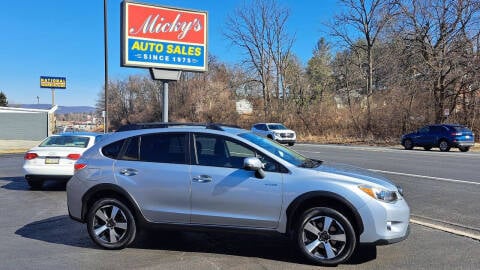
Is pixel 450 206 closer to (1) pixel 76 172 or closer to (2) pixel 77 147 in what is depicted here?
(1) pixel 76 172

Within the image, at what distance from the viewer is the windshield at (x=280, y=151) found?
5789 mm

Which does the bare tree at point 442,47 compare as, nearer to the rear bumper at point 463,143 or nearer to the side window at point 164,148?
the rear bumper at point 463,143

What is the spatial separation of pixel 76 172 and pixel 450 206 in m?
6.96

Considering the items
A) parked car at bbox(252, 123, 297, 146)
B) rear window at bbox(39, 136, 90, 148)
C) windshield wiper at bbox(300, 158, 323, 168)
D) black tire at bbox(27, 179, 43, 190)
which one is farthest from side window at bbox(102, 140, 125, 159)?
parked car at bbox(252, 123, 297, 146)

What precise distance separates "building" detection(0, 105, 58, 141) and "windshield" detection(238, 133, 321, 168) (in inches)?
1799

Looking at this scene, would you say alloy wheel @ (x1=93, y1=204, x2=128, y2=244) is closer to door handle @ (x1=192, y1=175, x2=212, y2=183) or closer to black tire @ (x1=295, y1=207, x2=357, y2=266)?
door handle @ (x1=192, y1=175, x2=212, y2=183)

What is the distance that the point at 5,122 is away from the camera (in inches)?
1843

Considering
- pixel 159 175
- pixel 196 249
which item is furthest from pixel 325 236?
pixel 159 175

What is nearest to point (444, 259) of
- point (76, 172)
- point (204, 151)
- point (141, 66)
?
point (204, 151)

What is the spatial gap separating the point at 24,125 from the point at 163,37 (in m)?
38.0

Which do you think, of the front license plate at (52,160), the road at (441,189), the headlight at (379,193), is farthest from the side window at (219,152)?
the front license plate at (52,160)

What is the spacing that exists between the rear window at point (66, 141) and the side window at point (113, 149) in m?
5.99

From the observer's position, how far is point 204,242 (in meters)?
6.42

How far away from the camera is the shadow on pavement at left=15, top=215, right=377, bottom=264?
226 inches
